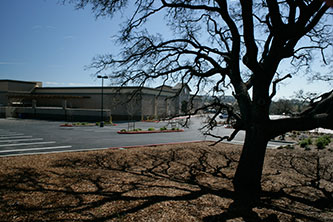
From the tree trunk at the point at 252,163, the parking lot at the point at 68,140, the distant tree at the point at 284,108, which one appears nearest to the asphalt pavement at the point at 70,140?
the parking lot at the point at 68,140

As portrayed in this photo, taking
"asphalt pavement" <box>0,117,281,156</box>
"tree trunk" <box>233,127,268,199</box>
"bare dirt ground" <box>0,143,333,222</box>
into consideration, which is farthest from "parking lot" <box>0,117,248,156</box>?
"tree trunk" <box>233,127,268,199</box>

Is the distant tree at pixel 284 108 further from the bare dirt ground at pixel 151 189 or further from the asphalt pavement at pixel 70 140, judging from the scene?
the asphalt pavement at pixel 70 140

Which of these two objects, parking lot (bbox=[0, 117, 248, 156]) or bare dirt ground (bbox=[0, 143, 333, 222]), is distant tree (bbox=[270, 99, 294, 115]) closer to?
bare dirt ground (bbox=[0, 143, 333, 222])

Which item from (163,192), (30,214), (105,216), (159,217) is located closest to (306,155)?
(163,192)

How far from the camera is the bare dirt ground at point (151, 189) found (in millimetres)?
4797

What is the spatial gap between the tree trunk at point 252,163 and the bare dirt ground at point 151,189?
34 centimetres

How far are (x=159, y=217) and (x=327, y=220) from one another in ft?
12.6

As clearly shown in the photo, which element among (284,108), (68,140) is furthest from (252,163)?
(68,140)

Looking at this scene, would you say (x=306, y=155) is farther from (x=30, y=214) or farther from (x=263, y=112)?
(x=30, y=214)

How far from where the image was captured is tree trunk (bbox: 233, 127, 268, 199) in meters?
6.44

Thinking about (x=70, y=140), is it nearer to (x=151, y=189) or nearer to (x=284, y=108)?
(x=151, y=189)

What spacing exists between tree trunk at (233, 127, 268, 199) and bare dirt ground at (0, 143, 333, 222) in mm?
338

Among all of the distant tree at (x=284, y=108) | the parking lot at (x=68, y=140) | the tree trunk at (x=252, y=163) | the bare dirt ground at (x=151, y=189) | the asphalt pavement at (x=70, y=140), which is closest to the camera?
the bare dirt ground at (x=151, y=189)

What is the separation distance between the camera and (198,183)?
23.9 ft
